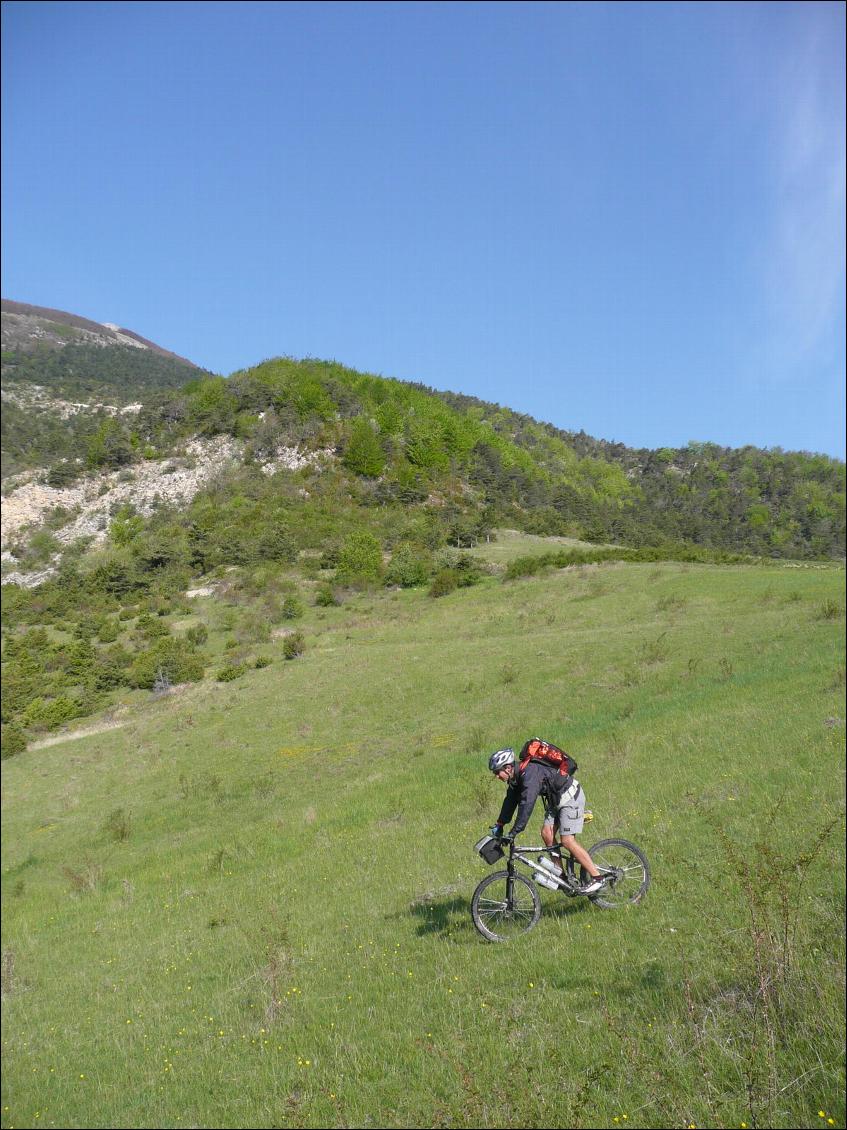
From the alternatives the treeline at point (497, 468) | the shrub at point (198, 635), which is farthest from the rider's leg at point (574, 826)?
the shrub at point (198, 635)

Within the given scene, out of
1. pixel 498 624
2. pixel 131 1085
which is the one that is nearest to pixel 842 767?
pixel 498 624

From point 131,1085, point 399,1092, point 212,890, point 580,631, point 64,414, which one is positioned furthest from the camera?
point 64,414

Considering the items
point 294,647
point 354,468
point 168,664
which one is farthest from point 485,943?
point 354,468

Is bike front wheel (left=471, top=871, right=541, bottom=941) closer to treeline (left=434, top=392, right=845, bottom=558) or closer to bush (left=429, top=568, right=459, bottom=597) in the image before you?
treeline (left=434, top=392, right=845, bottom=558)

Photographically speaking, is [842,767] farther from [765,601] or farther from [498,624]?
[765,601]

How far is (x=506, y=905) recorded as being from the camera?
17.6ft

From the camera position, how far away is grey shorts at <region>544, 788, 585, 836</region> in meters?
4.46

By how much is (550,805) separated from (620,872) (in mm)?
1038

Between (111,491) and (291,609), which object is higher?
(111,491)

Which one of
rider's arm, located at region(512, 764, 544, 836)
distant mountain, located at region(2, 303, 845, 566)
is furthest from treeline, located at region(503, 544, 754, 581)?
rider's arm, located at region(512, 764, 544, 836)

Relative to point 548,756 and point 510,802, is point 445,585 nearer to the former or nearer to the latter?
point 510,802

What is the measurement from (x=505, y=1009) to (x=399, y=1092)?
1.03 m

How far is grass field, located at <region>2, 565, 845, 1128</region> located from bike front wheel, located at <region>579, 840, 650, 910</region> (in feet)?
0.52

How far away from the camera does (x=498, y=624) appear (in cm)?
→ 1120
